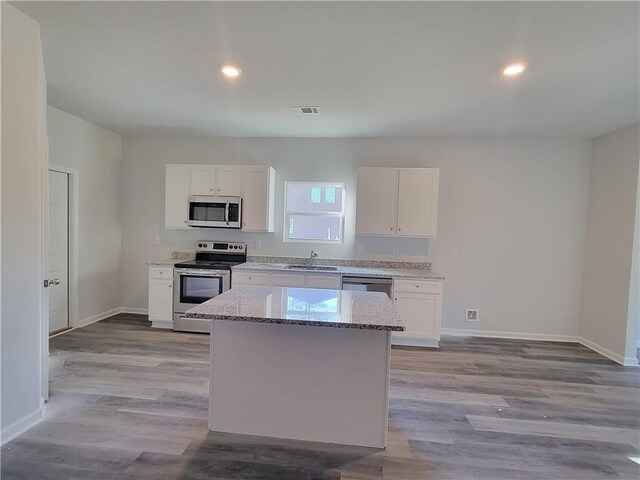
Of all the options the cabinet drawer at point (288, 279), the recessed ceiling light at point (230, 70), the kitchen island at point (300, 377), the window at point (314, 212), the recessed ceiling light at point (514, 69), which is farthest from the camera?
the window at point (314, 212)

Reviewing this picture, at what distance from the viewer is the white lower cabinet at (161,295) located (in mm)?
4293

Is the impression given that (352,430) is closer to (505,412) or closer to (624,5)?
(505,412)

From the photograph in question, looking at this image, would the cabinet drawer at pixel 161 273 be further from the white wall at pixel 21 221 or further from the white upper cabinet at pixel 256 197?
the white wall at pixel 21 221

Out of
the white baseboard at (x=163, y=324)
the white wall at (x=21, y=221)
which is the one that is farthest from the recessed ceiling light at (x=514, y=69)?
the white baseboard at (x=163, y=324)

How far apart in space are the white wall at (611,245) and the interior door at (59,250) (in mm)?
6638

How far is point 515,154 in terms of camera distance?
14.3 feet

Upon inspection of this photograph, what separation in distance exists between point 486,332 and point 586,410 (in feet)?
5.98

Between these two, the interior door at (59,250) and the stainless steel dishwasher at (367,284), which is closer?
the interior door at (59,250)

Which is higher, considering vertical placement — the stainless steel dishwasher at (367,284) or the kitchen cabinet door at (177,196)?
the kitchen cabinet door at (177,196)

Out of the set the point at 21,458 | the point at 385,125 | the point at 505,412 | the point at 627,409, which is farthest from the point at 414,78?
the point at 21,458

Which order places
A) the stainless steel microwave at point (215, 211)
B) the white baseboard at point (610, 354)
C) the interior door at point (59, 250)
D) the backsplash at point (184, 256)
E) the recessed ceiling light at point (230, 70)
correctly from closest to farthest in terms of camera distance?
the recessed ceiling light at point (230, 70) < the white baseboard at point (610, 354) < the interior door at point (59, 250) < the stainless steel microwave at point (215, 211) < the backsplash at point (184, 256)

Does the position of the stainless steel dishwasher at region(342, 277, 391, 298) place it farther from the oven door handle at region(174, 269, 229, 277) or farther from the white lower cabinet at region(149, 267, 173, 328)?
the white lower cabinet at region(149, 267, 173, 328)

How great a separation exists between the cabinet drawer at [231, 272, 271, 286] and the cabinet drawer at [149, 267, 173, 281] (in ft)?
2.84

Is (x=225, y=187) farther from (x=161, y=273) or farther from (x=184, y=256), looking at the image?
(x=161, y=273)
